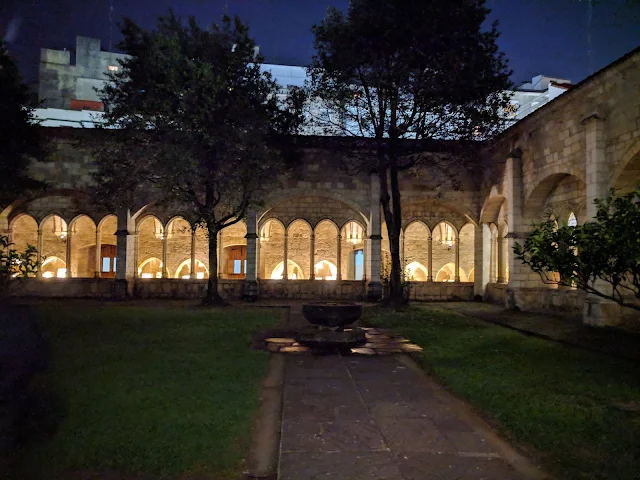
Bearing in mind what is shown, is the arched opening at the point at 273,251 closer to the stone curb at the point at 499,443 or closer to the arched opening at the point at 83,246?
the arched opening at the point at 83,246

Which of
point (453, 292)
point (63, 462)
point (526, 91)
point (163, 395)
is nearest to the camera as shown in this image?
point (63, 462)

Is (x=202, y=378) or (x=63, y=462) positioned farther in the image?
(x=202, y=378)

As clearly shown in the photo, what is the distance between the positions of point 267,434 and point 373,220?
14384mm

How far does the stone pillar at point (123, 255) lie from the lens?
1772 centimetres

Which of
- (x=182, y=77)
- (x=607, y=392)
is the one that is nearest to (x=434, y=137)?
(x=182, y=77)

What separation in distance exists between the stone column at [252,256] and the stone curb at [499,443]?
1266 cm

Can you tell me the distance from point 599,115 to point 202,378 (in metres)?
9.98

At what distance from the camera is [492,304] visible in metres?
17.5

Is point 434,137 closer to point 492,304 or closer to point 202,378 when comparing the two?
point 492,304

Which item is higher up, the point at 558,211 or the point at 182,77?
the point at 182,77

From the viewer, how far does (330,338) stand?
8867 millimetres

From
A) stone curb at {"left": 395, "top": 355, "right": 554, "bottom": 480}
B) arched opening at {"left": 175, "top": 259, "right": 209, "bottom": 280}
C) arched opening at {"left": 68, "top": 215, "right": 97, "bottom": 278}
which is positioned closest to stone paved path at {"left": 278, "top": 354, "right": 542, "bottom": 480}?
stone curb at {"left": 395, "top": 355, "right": 554, "bottom": 480}

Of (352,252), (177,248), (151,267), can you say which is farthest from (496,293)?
(151,267)

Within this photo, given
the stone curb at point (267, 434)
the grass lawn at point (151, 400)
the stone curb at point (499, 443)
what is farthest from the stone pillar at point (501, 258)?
the stone curb at point (267, 434)
